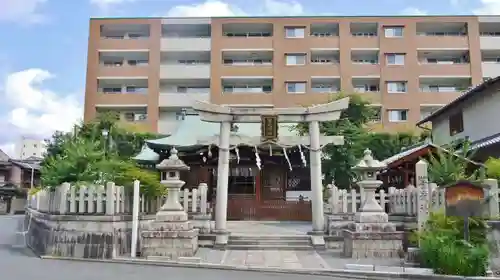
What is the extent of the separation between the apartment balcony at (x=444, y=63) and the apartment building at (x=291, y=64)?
0.30ft

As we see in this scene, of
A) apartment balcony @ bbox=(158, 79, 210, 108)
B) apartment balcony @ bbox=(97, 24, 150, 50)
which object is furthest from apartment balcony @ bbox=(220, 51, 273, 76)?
apartment balcony @ bbox=(97, 24, 150, 50)

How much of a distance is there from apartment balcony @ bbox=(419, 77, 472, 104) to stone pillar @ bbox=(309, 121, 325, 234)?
1107 inches

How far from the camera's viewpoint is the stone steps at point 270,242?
45.3ft

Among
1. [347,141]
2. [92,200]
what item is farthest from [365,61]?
[92,200]

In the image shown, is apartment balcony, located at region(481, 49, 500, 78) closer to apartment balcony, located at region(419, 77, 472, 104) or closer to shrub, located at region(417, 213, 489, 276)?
apartment balcony, located at region(419, 77, 472, 104)

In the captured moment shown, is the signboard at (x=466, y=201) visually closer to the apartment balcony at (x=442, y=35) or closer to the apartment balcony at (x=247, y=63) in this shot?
the apartment balcony at (x=247, y=63)

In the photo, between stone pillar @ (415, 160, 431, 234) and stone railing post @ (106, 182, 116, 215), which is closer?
stone pillar @ (415, 160, 431, 234)

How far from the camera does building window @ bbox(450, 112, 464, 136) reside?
810 inches

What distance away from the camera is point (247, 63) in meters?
42.0

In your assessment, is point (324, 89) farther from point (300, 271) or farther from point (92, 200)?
point (300, 271)

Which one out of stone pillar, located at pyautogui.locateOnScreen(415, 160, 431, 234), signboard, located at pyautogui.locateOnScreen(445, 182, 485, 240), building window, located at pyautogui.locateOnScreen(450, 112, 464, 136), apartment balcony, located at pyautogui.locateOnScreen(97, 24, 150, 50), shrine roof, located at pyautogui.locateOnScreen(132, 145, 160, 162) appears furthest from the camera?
apartment balcony, located at pyautogui.locateOnScreen(97, 24, 150, 50)

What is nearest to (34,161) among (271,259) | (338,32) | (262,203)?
(338,32)

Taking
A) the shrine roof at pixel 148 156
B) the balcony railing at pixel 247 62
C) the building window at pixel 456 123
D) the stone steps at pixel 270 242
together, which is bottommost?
the stone steps at pixel 270 242

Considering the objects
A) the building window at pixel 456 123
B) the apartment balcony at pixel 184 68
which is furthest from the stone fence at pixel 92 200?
the apartment balcony at pixel 184 68
